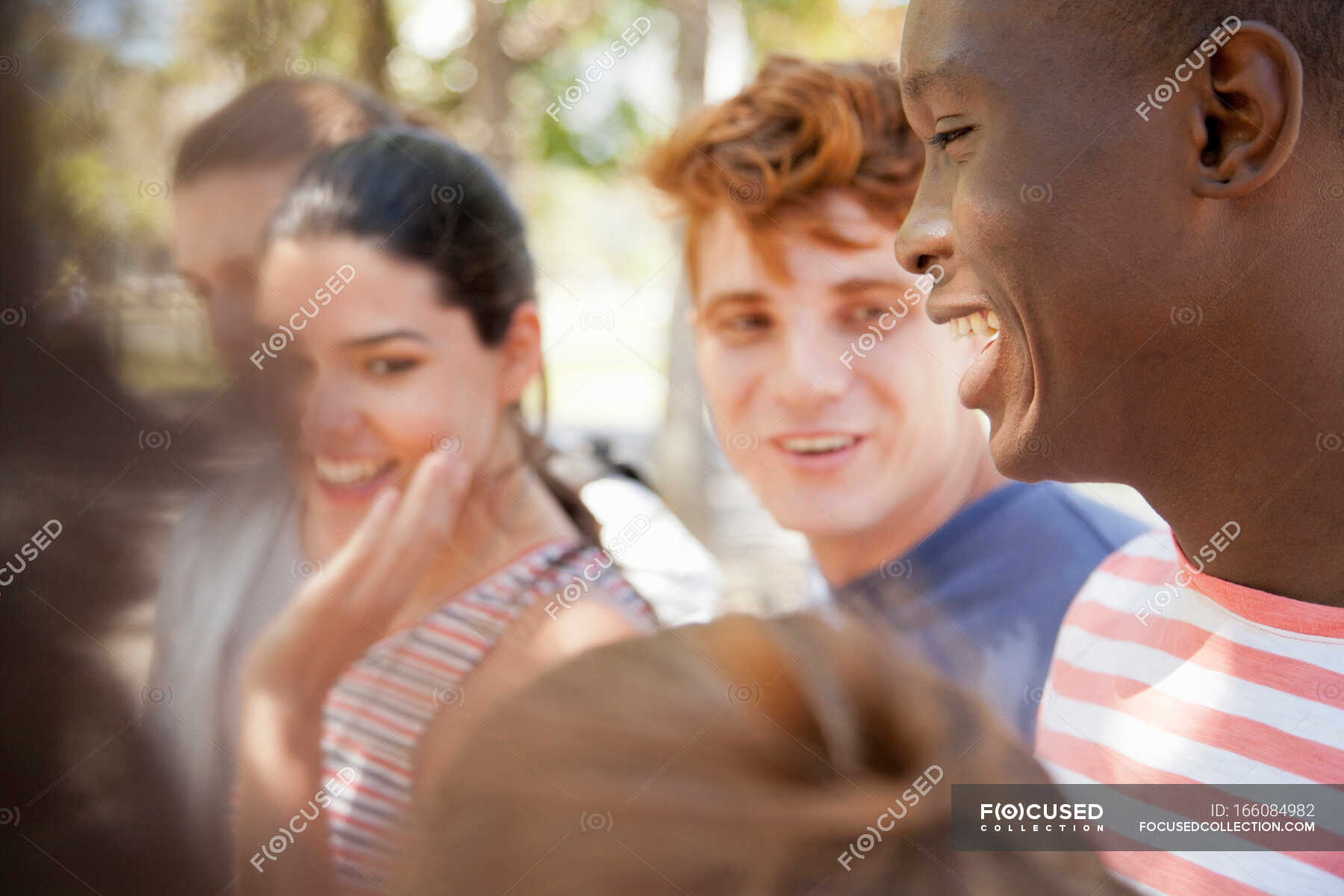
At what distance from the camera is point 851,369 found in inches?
38.8

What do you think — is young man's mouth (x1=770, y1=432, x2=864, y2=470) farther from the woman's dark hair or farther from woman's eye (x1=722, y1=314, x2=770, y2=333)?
the woman's dark hair

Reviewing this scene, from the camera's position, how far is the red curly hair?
0.94 meters

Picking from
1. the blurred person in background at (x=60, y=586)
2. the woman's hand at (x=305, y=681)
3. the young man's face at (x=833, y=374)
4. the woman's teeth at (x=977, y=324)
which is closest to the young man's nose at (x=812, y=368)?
the young man's face at (x=833, y=374)

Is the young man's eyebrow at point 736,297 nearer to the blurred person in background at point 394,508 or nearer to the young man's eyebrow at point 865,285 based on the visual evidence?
the young man's eyebrow at point 865,285

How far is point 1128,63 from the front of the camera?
540 mm

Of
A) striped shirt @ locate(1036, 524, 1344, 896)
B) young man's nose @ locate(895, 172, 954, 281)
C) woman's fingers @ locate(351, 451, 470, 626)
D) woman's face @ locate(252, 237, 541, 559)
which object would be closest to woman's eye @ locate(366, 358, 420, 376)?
woman's face @ locate(252, 237, 541, 559)

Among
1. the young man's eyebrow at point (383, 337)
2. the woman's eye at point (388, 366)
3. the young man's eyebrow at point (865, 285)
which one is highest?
the young man's eyebrow at point (383, 337)

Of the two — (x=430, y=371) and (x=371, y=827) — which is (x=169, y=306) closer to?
(x=430, y=371)

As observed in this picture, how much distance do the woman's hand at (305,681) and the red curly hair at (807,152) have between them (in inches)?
18.4

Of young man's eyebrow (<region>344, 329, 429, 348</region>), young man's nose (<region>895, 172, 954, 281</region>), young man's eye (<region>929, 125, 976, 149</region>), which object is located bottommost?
young man's nose (<region>895, 172, 954, 281</region>)

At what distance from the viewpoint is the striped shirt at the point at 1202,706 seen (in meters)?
0.55

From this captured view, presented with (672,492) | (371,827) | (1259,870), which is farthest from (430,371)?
(672,492)

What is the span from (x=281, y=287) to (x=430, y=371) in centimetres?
18

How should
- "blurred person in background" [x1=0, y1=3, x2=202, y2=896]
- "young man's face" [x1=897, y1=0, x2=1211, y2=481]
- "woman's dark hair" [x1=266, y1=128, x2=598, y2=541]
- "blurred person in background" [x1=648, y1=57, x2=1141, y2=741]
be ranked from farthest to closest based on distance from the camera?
"woman's dark hair" [x1=266, y1=128, x2=598, y2=541] → "blurred person in background" [x1=648, y1=57, x2=1141, y2=741] → "blurred person in background" [x1=0, y1=3, x2=202, y2=896] → "young man's face" [x1=897, y1=0, x2=1211, y2=481]
